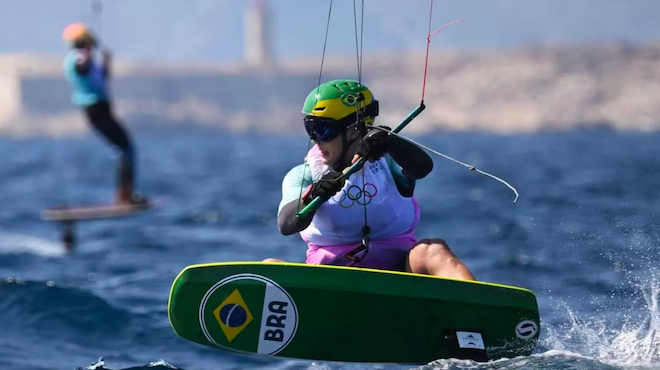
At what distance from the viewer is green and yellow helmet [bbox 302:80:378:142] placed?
619 cm

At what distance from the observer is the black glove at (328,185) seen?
5.89 meters

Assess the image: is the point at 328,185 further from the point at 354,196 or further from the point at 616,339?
the point at 616,339

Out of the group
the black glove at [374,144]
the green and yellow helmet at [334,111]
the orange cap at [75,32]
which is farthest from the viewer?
the orange cap at [75,32]

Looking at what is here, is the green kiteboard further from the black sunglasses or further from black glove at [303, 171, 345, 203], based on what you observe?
the black sunglasses

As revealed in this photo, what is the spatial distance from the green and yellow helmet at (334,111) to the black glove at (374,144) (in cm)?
40

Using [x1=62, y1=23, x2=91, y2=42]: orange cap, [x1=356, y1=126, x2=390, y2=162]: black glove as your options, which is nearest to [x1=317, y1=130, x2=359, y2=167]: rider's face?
[x1=356, y1=126, x2=390, y2=162]: black glove

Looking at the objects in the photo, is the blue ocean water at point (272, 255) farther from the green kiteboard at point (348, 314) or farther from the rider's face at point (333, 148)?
the rider's face at point (333, 148)

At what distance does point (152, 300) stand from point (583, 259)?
449cm

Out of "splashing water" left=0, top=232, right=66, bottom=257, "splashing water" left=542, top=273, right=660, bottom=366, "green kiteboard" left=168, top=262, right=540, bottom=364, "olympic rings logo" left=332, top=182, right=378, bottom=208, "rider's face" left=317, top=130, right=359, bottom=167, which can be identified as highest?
"rider's face" left=317, top=130, right=359, bottom=167

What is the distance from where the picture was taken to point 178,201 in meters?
24.9

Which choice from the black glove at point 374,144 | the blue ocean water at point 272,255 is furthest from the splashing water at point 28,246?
the black glove at point 374,144

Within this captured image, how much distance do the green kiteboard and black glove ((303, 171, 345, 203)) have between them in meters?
0.43

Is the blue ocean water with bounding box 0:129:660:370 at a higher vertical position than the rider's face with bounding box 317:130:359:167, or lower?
lower

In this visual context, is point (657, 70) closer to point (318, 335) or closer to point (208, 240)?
point (208, 240)
